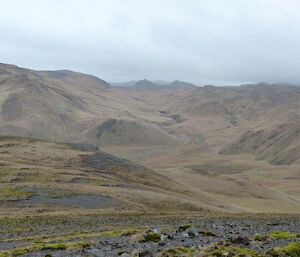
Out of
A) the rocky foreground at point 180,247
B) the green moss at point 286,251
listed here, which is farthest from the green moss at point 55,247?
the green moss at point 286,251

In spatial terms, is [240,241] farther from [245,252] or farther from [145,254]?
[145,254]

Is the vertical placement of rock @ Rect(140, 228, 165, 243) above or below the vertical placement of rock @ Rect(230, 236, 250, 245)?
below

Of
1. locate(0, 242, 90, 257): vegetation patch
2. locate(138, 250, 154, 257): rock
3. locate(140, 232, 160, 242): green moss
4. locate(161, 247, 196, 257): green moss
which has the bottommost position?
locate(0, 242, 90, 257): vegetation patch

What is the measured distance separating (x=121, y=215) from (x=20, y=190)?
24867mm

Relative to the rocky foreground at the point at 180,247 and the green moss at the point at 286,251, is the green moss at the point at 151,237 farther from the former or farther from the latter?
the green moss at the point at 286,251

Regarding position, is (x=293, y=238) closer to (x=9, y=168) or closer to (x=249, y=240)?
(x=249, y=240)

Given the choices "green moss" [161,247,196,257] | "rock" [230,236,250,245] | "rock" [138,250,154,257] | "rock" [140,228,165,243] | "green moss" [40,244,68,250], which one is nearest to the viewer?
"rock" [138,250,154,257]

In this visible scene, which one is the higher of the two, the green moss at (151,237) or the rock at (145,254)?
the rock at (145,254)


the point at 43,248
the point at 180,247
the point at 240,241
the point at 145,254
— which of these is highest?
the point at 240,241

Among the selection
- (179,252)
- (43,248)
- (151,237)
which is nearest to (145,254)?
(179,252)

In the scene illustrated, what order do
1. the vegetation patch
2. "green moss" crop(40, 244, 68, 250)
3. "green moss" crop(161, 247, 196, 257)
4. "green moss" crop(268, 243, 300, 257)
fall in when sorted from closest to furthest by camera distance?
"green moss" crop(161, 247, 196, 257), "green moss" crop(268, 243, 300, 257), the vegetation patch, "green moss" crop(40, 244, 68, 250)

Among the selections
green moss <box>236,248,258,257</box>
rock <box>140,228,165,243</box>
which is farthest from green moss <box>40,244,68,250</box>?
green moss <box>236,248,258,257</box>

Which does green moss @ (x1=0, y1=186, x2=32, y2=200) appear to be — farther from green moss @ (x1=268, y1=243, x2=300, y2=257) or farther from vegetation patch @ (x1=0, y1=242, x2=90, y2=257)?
green moss @ (x1=268, y1=243, x2=300, y2=257)

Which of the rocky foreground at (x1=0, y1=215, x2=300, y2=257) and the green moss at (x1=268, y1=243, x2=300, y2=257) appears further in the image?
the green moss at (x1=268, y1=243, x2=300, y2=257)
